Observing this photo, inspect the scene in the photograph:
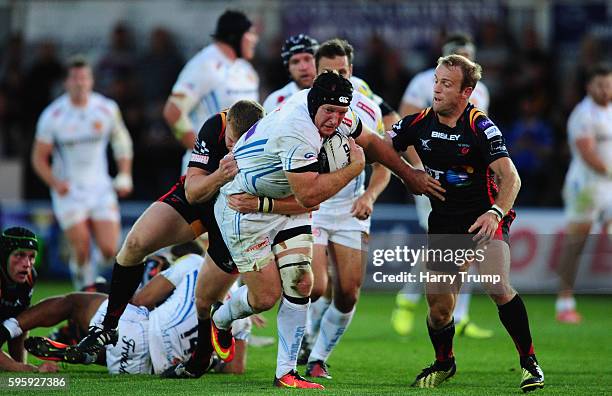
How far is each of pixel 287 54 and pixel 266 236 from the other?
2452 mm

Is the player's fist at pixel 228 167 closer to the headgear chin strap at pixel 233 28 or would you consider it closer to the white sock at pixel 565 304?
the headgear chin strap at pixel 233 28

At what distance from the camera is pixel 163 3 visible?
19.2 meters

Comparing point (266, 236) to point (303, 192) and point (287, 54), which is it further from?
point (287, 54)

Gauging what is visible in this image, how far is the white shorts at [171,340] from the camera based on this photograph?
27.9 feet

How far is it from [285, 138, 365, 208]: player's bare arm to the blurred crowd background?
9.40 m

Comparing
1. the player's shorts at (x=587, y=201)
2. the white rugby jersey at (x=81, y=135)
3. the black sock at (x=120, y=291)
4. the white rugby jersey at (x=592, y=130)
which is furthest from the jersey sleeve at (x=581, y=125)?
the black sock at (x=120, y=291)

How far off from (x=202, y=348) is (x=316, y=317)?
1.77 m

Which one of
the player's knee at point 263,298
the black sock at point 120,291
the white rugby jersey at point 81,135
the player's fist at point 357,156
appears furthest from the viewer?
the white rugby jersey at point 81,135

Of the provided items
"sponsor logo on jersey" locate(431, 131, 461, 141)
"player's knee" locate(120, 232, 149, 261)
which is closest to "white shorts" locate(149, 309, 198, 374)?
"player's knee" locate(120, 232, 149, 261)

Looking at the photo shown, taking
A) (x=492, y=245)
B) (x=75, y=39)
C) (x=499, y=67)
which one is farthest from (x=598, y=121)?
(x=75, y=39)

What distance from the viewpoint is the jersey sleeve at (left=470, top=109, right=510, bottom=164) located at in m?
7.58

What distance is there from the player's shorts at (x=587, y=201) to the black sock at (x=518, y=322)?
6130mm

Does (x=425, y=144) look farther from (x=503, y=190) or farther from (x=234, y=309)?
(x=234, y=309)

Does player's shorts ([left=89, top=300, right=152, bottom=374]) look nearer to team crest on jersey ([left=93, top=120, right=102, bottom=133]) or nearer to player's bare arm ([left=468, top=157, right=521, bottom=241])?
player's bare arm ([left=468, top=157, right=521, bottom=241])
